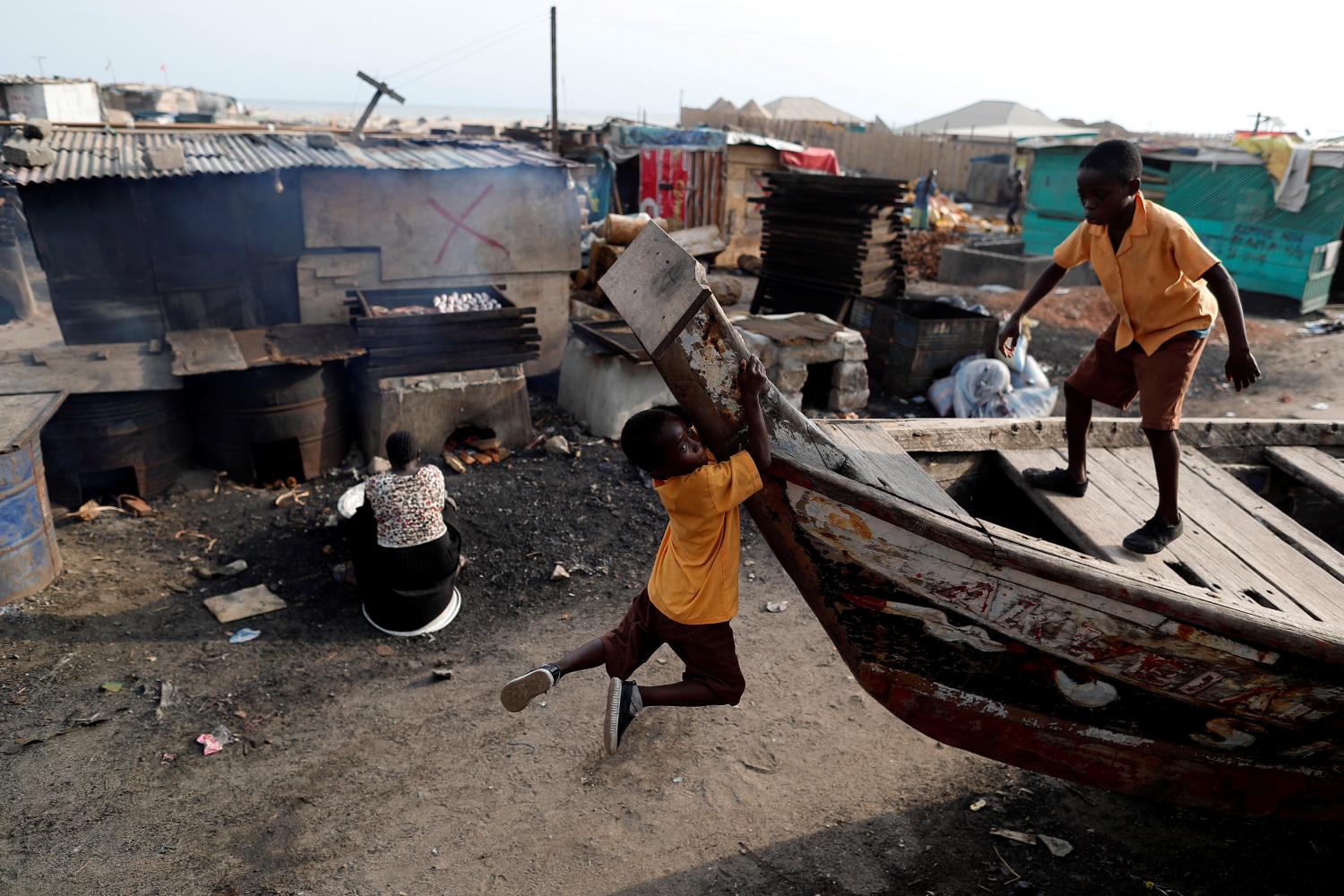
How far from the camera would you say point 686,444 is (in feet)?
8.72

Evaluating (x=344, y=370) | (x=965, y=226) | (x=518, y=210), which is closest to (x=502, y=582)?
(x=344, y=370)

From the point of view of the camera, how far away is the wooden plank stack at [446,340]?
656 cm

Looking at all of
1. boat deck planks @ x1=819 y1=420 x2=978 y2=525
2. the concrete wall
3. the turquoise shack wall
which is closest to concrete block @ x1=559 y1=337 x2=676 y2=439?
boat deck planks @ x1=819 y1=420 x2=978 y2=525

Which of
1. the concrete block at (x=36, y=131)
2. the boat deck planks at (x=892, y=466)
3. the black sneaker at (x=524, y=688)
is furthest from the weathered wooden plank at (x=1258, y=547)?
the concrete block at (x=36, y=131)

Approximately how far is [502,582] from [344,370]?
2686 millimetres

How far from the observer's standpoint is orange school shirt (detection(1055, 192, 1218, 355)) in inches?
124

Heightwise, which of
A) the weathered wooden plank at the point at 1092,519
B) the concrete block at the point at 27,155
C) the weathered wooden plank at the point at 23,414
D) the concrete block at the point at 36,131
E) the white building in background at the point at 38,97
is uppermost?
the white building in background at the point at 38,97

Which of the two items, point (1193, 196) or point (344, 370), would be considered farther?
point (1193, 196)

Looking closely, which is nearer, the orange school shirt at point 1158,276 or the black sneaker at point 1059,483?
the orange school shirt at point 1158,276

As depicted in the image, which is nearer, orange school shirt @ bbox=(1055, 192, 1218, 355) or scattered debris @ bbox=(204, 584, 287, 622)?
orange school shirt @ bbox=(1055, 192, 1218, 355)

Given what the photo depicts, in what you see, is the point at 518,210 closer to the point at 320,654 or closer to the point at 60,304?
the point at 60,304

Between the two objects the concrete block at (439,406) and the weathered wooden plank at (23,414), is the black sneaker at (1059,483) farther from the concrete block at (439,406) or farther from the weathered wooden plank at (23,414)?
the weathered wooden plank at (23,414)

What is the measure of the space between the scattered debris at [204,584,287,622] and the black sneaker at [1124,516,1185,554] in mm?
4464

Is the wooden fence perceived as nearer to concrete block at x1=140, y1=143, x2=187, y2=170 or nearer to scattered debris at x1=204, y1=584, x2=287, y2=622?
concrete block at x1=140, y1=143, x2=187, y2=170
